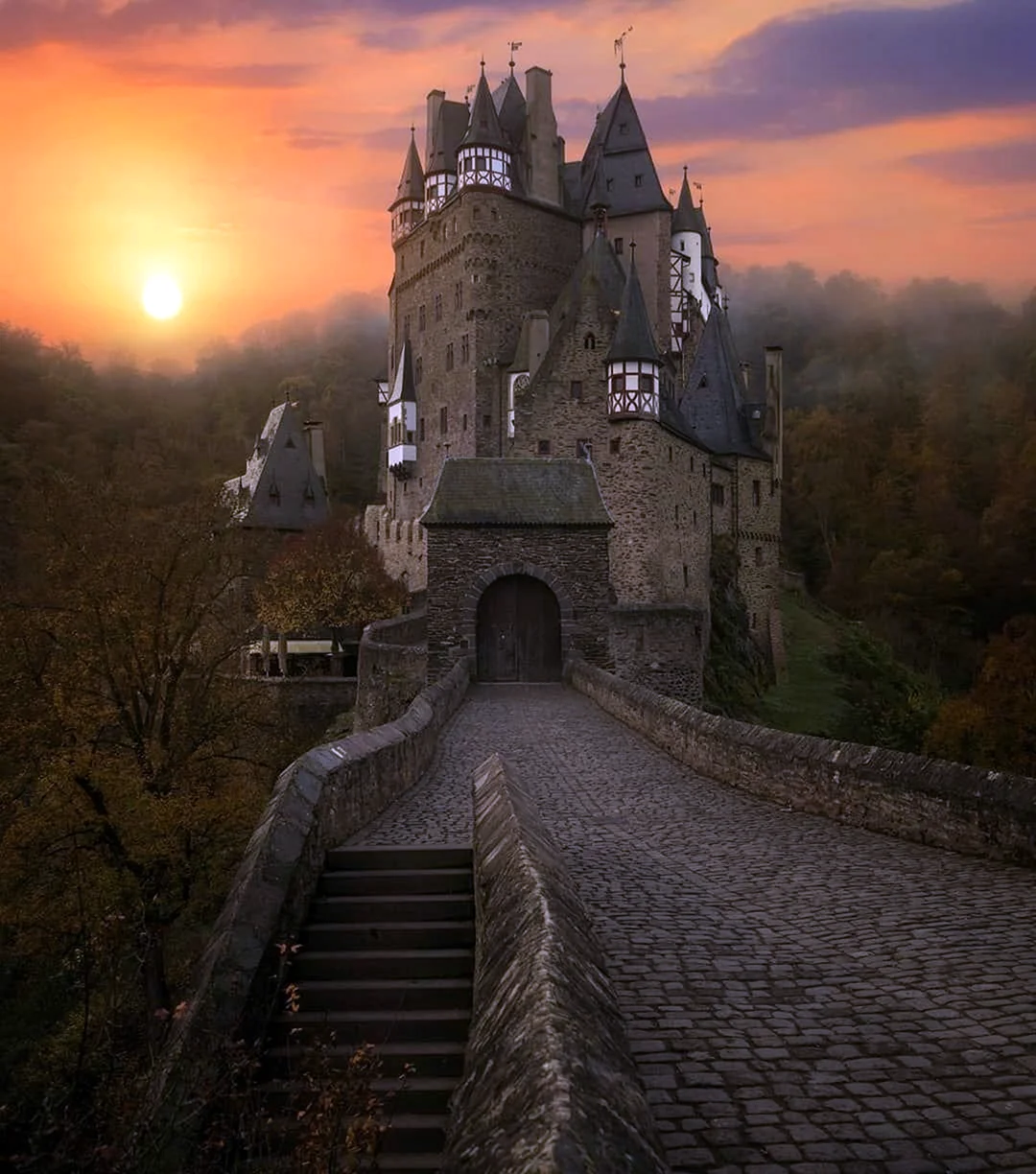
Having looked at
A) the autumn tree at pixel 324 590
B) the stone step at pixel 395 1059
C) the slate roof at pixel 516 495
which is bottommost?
the stone step at pixel 395 1059

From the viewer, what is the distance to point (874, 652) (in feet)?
146

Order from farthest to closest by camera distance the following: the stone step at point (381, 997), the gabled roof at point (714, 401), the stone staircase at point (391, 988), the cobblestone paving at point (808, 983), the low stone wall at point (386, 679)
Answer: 1. the gabled roof at point (714, 401)
2. the low stone wall at point (386, 679)
3. the stone step at point (381, 997)
4. the stone staircase at point (391, 988)
5. the cobblestone paving at point (808, 983)

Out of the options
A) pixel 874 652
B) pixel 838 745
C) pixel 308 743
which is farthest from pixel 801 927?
pixel 874 652

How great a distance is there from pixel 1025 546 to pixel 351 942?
47951mm

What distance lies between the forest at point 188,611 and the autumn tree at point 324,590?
6075 millimetres

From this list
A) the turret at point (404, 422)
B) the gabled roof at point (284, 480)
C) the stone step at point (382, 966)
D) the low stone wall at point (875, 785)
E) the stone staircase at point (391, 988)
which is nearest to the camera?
the stone staircase at point (391, 988)

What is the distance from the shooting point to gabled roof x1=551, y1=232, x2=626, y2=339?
137 feet

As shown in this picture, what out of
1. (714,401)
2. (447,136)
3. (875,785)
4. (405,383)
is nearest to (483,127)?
(447,136)

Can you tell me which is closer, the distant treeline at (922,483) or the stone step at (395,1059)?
the stone step at (395,1059)

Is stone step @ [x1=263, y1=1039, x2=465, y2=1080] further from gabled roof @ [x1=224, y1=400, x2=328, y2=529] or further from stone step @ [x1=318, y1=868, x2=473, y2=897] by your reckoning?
gabled roof @ [x1=224, y1=400, x2=328, y2=529]

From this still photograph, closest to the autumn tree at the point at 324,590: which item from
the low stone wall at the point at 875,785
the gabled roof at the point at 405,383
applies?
the gabled roof at the point at 405,383

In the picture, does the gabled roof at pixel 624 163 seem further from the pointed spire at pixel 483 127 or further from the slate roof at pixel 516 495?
the slate roof at pixel 516 495

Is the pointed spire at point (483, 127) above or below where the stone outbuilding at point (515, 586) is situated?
above

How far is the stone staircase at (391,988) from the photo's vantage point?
4.84 metres
